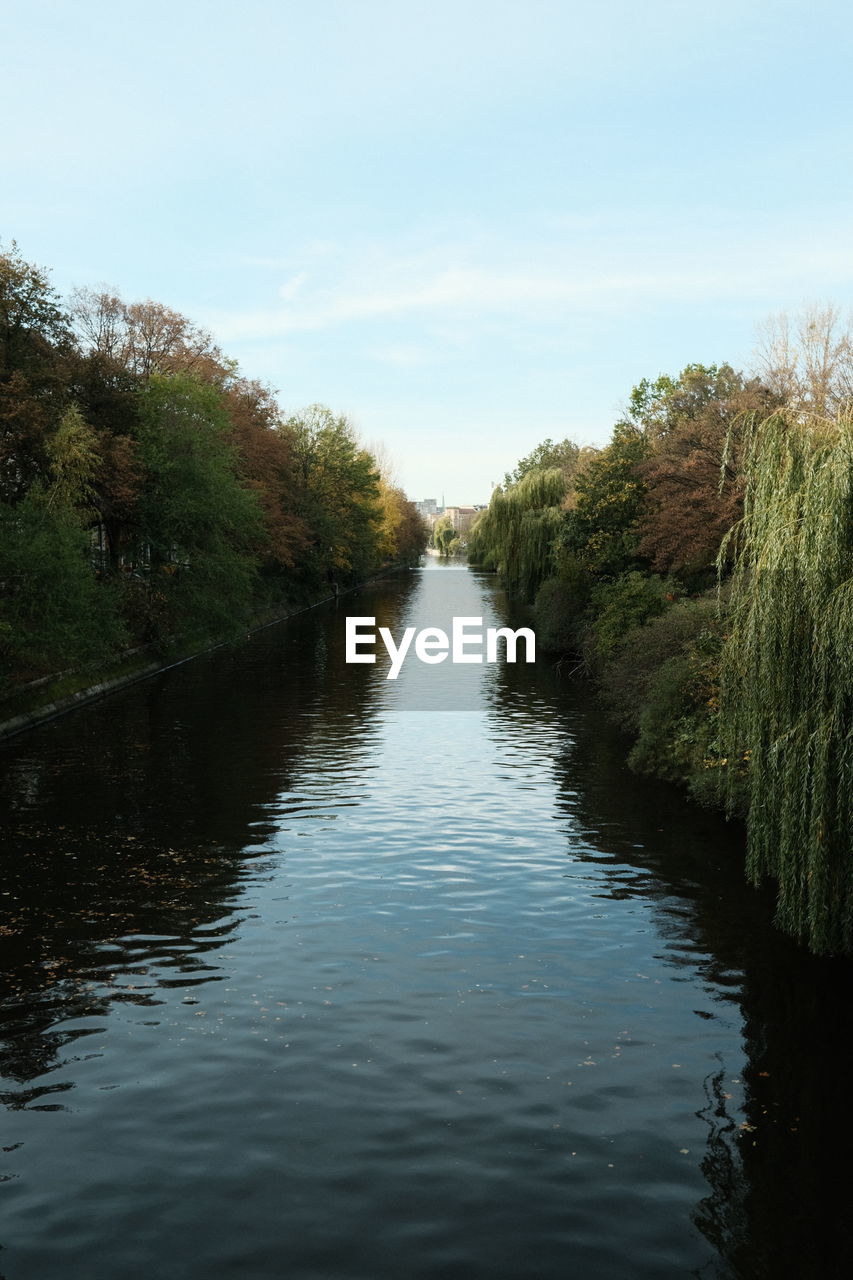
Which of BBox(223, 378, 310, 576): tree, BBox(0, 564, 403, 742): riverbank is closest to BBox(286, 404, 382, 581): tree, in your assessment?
BBox(223, 378, 310, 576): tree

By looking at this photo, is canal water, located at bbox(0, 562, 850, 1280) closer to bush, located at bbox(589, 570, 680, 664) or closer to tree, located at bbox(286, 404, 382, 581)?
bush, located at bbox(589, 570, 680, 664)

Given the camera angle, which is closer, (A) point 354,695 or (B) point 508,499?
(A) point 354,695

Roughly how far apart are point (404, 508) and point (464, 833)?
149877 mm

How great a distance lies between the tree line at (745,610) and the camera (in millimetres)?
12914

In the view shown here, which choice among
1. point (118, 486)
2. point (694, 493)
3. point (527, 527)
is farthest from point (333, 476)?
point (694, 493)

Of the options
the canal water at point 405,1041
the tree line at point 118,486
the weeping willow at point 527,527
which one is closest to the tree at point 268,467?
the tree line at point 118,486

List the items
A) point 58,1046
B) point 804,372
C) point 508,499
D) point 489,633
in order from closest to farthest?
point 58,1046 → point 804,372 → point 489,633 → point 508,499

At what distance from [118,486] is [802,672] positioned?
3094 centimetres

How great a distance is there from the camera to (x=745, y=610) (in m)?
15.6

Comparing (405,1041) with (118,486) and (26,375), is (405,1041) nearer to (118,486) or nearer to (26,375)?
(26,375)

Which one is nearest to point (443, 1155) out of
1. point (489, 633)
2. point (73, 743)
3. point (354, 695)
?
point (73, 743)

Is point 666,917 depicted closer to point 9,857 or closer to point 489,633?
point 9,857

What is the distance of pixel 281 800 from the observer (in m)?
22.1

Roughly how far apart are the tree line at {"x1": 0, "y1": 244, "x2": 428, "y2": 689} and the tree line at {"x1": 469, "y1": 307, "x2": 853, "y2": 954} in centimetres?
1413
